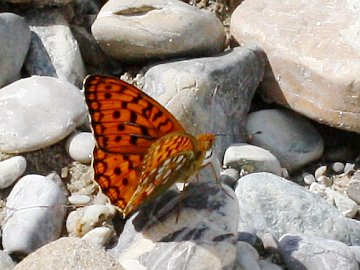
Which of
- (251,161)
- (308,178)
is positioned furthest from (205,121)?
(308,178)

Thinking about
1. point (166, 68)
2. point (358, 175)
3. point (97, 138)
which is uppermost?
point (97, 138)

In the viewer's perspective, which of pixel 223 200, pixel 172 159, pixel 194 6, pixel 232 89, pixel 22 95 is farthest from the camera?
pixel 194 6

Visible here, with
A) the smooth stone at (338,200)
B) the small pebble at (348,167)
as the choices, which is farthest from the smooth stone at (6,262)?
the small pebble at (348,167)

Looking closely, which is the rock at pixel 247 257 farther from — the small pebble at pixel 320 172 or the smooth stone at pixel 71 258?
the small pebble at pixel 320 172

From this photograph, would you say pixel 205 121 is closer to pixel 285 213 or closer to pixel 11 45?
pixel 285 213

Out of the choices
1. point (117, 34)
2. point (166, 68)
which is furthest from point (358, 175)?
point (117, 34)

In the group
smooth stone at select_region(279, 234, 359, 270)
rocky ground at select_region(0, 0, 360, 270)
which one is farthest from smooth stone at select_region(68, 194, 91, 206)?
smooth stone at select_region(279, 234, 359, 270)

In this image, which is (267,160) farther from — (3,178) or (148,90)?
(3,178)
